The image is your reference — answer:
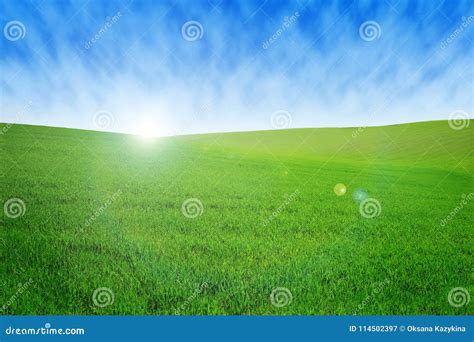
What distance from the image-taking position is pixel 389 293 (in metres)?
5.50

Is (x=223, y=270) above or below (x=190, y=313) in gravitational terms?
above

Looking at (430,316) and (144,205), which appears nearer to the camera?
(430,316)

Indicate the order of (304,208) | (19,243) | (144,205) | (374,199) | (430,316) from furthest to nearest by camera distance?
(374,199) → (304,208) → (144,205) → (19,243) → (430,316)

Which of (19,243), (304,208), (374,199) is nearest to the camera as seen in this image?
(19,243)

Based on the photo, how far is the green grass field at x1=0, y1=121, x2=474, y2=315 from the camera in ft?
16.8

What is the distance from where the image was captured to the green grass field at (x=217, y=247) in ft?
16.8

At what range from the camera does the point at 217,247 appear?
6512mm

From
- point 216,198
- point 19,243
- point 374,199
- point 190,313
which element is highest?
point 374,199

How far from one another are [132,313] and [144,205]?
519 cm

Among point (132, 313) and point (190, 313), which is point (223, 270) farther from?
point (132, 313)

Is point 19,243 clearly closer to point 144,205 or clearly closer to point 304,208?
point 144,205

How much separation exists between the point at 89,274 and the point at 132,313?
3.53 ft

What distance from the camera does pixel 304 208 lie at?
10.7 metres

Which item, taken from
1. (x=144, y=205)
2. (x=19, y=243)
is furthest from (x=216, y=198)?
(x=19, y=243)
